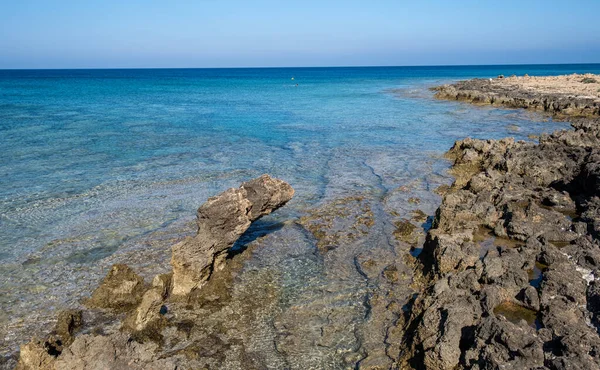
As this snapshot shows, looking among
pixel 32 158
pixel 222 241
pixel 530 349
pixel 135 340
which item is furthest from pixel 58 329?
pixel 32 158

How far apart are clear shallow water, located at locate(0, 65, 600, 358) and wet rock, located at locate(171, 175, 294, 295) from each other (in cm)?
196

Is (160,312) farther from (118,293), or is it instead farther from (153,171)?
(153,171)

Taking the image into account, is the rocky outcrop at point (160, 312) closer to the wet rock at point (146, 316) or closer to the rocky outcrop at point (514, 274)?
the wet rock at point (146, 316)

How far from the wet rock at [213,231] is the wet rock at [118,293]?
849mm

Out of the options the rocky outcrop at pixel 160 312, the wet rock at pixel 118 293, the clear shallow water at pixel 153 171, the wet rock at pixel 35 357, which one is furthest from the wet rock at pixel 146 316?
the clear shallow water at pixel 153 171

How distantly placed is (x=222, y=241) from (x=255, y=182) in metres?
1.50

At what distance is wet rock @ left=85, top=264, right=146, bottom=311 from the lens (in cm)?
933

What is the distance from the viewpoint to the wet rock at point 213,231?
9.43 m

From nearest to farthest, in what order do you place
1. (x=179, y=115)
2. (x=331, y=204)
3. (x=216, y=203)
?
(x=216, y=203) < (x=331, y=204) < (x=179, y=115)

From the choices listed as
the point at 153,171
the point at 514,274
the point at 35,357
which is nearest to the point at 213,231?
the point at 35,357

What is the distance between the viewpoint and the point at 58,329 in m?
8.36

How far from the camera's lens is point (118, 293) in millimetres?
9438

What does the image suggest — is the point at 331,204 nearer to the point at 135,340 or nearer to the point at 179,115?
the point at 135,340

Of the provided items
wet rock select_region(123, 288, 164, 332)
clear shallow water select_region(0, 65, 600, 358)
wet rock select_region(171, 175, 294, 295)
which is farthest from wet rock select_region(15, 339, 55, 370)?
wet rock select_region(171, 175, 294, 295)
